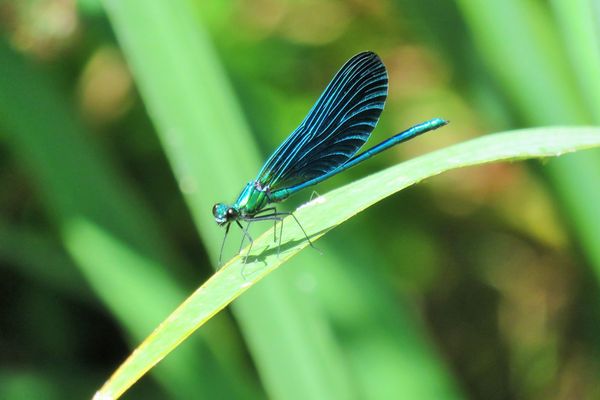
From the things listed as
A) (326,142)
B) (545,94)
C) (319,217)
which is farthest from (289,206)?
(319,217)

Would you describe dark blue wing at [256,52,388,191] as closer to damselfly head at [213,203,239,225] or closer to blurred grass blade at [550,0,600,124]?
damselfly head at [213,203,239,225]

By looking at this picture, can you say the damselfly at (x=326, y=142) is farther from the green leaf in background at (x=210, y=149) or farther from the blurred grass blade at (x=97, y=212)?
the blurred grass blade at (x=97, y=212)

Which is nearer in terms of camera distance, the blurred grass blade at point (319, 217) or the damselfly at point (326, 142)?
the blurred grass blade at point (319, 217)

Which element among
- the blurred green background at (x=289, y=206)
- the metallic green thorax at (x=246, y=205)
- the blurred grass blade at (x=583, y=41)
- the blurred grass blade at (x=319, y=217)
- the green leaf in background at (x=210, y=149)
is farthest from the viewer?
the metallic green thorax at (x=246, y=205)

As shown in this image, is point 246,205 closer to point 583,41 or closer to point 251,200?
point 251,200

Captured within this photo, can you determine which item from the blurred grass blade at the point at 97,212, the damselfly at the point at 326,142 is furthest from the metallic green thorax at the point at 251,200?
the blurred grass blade at the point at 97,212

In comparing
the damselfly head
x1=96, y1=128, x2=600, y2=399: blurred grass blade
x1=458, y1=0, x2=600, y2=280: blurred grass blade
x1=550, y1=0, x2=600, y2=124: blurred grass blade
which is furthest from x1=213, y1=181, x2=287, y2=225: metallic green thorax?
x1=550, y1=0, x2=600, y2=124: blurred grass blade
